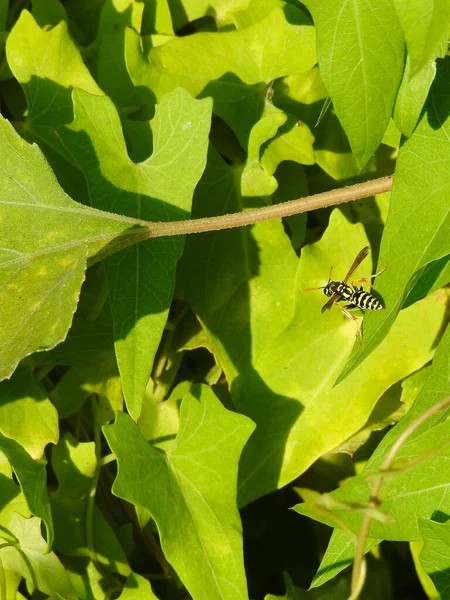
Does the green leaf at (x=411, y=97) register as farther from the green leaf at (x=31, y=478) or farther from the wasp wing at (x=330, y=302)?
the green leaf at (x=31, y=478)

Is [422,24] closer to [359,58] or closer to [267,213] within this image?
[359,58]

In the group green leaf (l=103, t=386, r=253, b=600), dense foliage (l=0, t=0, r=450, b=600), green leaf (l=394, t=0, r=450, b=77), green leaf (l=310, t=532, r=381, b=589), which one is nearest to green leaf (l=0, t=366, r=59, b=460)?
dense foliage (l=0, t=0, r=450, b=600)

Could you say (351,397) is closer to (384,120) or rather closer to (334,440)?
(334,440)

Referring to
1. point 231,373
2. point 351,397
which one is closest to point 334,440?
point 351,397

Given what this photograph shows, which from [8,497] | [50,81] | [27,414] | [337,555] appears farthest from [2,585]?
[50,81]

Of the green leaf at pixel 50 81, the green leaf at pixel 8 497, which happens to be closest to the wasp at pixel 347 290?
the green leaf at pixel 50 81

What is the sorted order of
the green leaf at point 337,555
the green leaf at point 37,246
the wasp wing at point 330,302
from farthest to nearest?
the wasp wing at point 330,302 → the green leaf at point 337,555 → the green leaf at point 37,246

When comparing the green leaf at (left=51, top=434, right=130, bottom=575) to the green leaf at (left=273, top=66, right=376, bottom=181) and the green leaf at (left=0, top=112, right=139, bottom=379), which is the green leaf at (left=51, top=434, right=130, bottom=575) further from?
the green leaf at (left=273, top=66, right=376, bottom=181)
